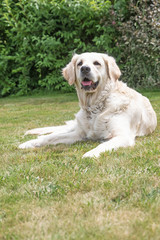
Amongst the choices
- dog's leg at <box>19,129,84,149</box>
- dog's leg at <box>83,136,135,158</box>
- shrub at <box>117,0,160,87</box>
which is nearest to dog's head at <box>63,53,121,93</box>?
dog's leg at <box>19,129,84,149</box>

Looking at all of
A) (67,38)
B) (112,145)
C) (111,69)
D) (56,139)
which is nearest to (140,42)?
(67,38)

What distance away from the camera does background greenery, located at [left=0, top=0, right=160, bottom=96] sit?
8.72 m

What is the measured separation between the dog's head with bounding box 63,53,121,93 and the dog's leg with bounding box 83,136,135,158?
76 cm

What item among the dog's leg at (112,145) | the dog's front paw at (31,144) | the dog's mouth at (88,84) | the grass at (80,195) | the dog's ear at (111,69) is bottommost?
the dog's front paw at (31,144)

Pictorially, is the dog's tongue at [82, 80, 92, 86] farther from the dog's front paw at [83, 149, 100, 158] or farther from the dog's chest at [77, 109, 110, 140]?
the dog's front paw at [83, 149, 100, 158]

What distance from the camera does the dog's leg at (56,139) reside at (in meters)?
3.66

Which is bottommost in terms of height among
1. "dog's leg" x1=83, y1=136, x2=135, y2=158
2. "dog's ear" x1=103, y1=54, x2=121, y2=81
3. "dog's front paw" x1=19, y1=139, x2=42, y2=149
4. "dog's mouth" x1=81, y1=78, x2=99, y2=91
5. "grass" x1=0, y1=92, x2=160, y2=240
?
"dog's front paw" x1=19, y1=139, x2=42, y2=149

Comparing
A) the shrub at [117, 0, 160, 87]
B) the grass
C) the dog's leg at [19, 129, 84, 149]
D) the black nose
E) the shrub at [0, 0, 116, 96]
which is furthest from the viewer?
the shrub at [0, 0, 116, 96]

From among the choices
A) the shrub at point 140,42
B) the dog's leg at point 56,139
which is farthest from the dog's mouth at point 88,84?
the shrub at point 140,42

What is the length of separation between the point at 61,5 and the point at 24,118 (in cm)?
459

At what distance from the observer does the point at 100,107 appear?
3705 millimetres

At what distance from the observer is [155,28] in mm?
8258

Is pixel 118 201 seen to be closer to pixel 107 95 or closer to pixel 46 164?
pixel 46 164

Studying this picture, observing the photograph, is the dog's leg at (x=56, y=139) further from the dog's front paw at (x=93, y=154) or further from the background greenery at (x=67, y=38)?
the background greenery at (x=67, y=38)
